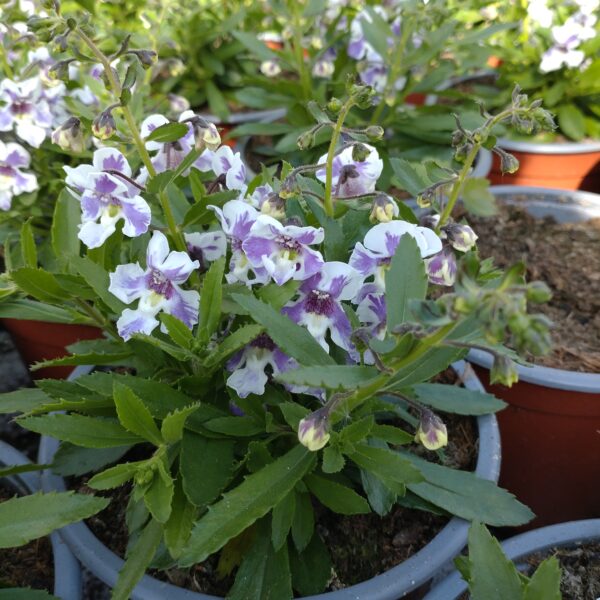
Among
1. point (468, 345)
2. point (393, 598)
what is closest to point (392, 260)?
point (468, 345)

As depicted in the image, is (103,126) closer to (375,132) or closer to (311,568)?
(375,132)

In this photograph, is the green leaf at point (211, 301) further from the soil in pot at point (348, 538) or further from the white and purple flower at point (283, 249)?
the soil in pot at point (348, 538)

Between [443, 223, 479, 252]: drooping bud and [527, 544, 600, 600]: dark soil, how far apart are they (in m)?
0.54

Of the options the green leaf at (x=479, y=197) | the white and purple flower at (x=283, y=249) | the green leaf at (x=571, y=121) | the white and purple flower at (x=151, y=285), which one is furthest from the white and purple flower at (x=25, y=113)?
the green leaf at (x=571, y=121)

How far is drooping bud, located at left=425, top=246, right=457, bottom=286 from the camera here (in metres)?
1.05

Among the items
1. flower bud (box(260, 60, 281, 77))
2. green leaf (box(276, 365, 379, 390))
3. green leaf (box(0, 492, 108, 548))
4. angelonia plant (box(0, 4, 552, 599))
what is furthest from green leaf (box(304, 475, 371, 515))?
flower bud (box(260, 60, 281, 77))

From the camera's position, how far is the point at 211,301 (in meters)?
1.04

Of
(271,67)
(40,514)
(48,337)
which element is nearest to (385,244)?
(40,514)

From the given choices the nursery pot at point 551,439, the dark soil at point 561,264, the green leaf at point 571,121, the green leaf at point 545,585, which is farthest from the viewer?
the green leaf at point 571,121

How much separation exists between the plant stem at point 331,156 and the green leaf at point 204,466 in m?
0.39

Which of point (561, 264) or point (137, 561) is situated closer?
point (137, 561)

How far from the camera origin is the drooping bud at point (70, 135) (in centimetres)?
112

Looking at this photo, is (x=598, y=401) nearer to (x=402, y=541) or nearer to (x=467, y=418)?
(x=467, y=418)

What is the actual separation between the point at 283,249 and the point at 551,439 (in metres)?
0.94
